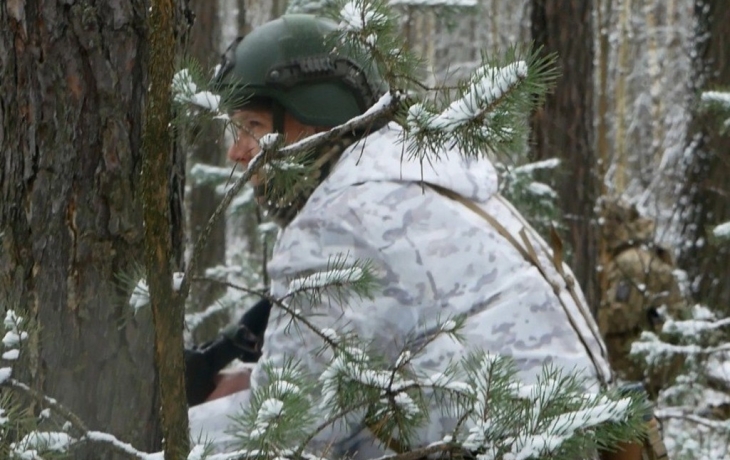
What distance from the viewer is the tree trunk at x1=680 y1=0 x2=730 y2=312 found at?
7082mm

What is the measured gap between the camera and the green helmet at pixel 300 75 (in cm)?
292

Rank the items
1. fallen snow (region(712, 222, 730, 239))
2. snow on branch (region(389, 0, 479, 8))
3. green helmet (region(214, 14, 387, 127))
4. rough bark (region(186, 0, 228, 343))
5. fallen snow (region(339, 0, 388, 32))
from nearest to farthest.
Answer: fallen snow (region(339, 0, 388, 32)) → green helmet (region(214, 14, 387, 127)) → fallen snow (region(712, 222, 730, 239)) → snow on branch (region(389, 0, 479, 8)) → rough bark (region(186, 0, 228, 343))

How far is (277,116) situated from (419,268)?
0.68 metres

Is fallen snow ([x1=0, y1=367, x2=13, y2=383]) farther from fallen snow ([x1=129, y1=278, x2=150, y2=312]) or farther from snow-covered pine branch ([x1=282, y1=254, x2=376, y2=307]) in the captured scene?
snow-covered pine branch ([x1=282, y1=254, x2=376, y2=307])

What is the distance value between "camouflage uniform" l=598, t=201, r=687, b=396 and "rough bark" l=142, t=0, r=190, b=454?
229 inches

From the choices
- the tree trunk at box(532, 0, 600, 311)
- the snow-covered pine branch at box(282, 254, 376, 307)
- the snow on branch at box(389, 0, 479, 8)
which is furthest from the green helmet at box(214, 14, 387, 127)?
the tree trunk at box(532, 0, 600, 311)

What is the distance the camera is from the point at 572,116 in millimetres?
7078

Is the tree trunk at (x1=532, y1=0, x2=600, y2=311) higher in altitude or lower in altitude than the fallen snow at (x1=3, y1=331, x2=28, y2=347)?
lower

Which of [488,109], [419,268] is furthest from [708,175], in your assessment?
[488,109]

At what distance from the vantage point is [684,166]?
749 centimetres

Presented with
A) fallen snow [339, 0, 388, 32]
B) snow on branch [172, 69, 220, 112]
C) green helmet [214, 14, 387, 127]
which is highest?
fallen snow [339, 0, 388, 32]

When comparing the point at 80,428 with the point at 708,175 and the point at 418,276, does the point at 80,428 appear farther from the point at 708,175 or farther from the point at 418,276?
the point at 708,175

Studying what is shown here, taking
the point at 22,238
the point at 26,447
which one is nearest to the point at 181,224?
the point at 22,238

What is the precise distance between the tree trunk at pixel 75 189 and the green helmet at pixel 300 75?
2.37 ft
